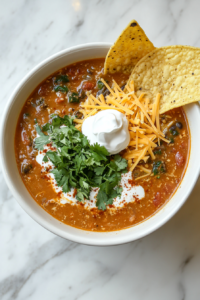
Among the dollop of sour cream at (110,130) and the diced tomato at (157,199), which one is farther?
the diced tomato at (157,199)

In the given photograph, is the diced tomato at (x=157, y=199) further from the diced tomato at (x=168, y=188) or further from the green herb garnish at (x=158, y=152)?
the green herb garnish at (x=158, y=152)

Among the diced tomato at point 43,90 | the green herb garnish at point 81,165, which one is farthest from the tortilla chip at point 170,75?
the diced tomato at point 43,90

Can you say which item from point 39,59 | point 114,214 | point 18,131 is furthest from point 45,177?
point 39,59

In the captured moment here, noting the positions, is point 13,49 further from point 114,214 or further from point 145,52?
point 114,214

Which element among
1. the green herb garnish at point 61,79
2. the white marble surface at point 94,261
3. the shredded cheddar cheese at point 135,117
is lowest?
the white marble surface at point 94,261

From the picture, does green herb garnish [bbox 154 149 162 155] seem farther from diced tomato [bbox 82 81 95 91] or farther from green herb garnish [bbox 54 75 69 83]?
green herb garnish [bbox 54 75 69 83]

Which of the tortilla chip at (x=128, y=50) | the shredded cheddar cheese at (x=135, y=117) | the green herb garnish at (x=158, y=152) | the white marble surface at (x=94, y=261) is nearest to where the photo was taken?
the tortilla chip at (x=128, y=50)

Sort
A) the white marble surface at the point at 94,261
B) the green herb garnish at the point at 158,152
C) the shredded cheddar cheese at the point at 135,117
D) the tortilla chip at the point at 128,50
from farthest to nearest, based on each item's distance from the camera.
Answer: the white marble surface at the point at 94,261 < the green herb garnish at the point at 158,152 < the shredded cheddar cheese at the point at 135,117 < the tortilla chip at the point at 128,50

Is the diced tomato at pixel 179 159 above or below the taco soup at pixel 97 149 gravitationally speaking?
below
